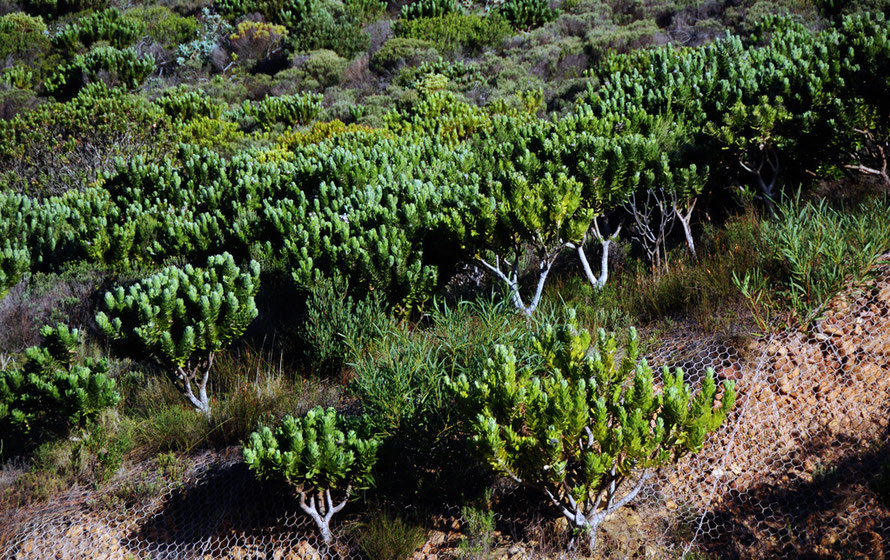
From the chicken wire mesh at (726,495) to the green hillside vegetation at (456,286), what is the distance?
182mm

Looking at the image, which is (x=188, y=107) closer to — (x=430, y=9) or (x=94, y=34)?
(x=94, y=34)

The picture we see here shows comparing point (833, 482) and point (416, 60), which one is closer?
point (833, 482)

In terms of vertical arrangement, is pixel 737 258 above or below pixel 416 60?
below

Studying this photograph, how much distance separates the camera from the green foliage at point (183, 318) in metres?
5.13

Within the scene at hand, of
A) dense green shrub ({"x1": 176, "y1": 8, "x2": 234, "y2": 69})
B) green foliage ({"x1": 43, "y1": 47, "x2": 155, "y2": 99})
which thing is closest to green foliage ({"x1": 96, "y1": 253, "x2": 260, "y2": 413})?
green foliage ({"x1": 43, "y1": 47, "x2": 155, "y2": 99})

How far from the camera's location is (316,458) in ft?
12.9

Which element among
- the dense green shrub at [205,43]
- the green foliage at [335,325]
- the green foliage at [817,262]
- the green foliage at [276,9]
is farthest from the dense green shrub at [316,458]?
the green foliage at [276,9]

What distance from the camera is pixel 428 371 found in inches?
178

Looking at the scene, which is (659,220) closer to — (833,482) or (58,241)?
(833,482)

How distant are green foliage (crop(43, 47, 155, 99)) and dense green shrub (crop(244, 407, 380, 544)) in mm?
17880

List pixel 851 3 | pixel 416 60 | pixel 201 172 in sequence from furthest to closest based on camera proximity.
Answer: pixel 416 60 < pixel 851 3 < pixel 201 172

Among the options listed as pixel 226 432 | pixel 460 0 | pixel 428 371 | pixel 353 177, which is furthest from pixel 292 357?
pixel 460 0

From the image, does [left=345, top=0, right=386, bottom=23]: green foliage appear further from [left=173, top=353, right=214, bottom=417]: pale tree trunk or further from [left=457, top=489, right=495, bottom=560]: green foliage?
[left=457, top=489, right=495, bottom=560]: green foliage

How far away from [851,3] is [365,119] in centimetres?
1087
